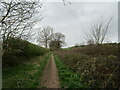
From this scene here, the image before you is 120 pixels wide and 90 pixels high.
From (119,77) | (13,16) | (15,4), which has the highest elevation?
(15,4)

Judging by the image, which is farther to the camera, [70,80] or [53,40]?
[53,40]

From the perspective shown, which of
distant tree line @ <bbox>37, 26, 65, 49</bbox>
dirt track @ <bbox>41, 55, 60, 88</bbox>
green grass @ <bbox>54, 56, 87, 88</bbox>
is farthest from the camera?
distant tree line @ <bbox>37, 26, 65, 49</bbox>

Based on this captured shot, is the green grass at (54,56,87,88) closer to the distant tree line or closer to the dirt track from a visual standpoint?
the dirt track

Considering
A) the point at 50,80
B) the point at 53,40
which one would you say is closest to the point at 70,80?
the point at 50,80

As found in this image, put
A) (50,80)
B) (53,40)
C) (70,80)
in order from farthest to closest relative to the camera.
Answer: (53,40) → (50,80) → (70,80)

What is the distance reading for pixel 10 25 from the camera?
8852 millimetres

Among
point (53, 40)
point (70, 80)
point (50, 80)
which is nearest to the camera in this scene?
point (70, 80)

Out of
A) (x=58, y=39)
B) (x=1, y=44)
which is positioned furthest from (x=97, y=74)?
(x=58, y=39)

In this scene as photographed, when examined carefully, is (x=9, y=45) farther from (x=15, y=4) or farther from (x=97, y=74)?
(x=97, y=74)

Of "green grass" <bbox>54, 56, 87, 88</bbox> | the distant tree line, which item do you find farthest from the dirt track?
the distant tree line

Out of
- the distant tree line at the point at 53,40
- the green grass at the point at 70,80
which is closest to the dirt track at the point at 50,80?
the green grass at the point at 70,80

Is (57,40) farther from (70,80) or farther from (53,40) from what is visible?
(70,80)

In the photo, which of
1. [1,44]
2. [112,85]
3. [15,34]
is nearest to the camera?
[112,85]

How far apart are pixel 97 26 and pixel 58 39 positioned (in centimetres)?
4110
